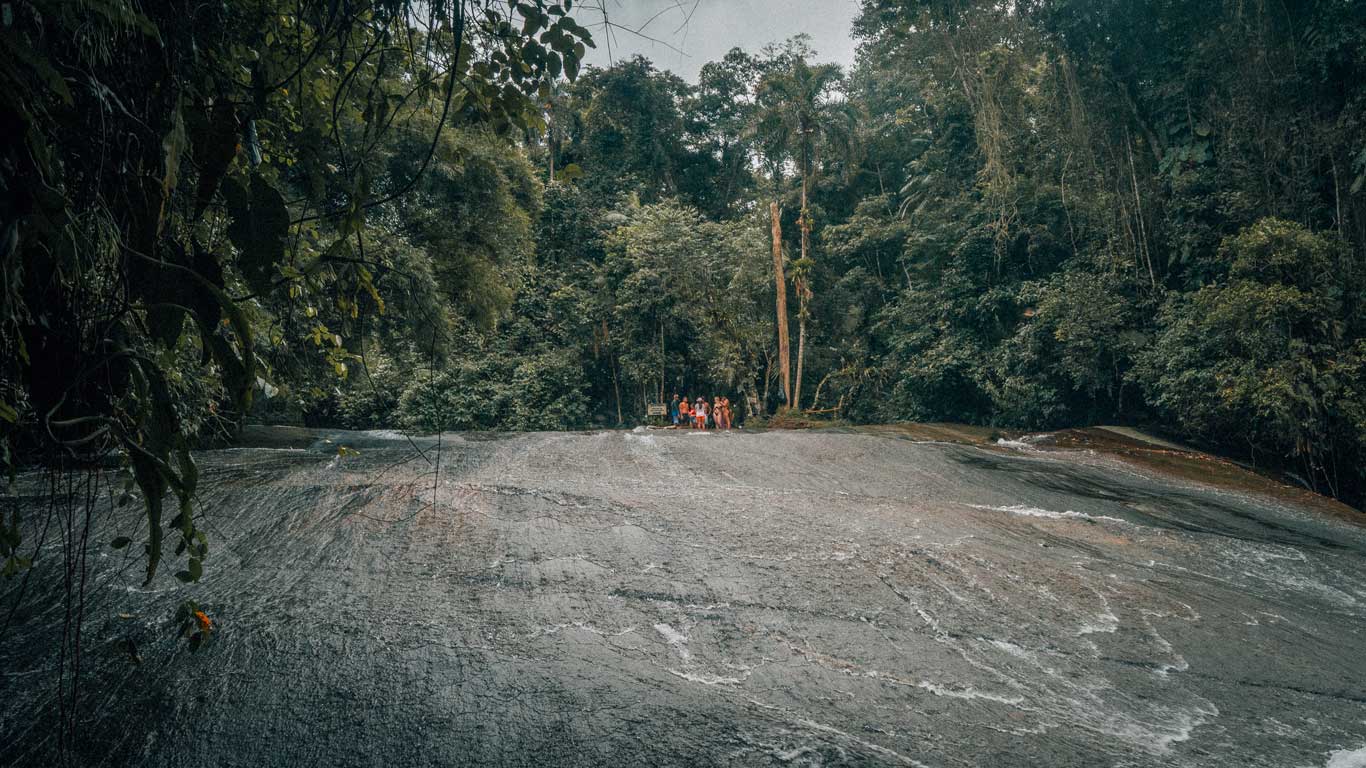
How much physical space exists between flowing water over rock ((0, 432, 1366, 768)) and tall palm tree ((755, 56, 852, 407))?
1574 centimetres

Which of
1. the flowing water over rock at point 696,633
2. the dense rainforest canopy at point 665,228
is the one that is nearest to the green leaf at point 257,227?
the dense rainforest canopy at point 665,228

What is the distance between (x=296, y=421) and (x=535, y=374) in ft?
21.7

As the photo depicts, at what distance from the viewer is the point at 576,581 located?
5.14 m

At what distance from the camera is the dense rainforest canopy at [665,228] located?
169 centimetres

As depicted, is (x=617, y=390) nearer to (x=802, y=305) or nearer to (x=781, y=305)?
(x=781, y=305)

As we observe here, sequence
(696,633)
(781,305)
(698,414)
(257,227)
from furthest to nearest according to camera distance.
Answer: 1. (781,305)
2. (698,414)
3. (696,633)
4. (257,227)

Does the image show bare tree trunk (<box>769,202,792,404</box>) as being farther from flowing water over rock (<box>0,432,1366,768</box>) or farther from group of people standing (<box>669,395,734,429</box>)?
flowing water over rock (<box>0,432,1366,768</box>)

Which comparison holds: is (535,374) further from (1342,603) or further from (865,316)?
(1342,603)

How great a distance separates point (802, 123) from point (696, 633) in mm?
21547

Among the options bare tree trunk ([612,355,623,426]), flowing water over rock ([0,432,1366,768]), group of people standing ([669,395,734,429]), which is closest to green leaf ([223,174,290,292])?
flowing water over rock ([0,432,1366,768])

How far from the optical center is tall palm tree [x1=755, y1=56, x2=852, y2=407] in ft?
74.6

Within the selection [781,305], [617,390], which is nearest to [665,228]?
[781,305]

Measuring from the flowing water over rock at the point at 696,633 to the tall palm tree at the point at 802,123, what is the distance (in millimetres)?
15743

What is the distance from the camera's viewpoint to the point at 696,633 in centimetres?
444
